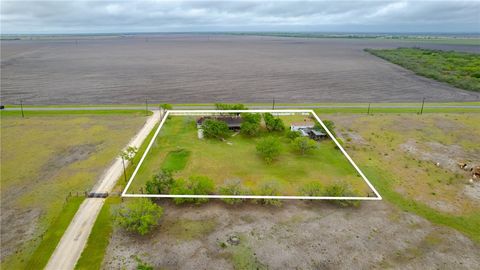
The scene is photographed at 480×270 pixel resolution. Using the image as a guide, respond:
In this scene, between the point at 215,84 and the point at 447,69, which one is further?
the point at 447,69

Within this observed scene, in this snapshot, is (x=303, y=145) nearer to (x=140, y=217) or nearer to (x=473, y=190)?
(x=473, y=190)

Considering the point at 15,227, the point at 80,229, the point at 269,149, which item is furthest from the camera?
the point at 269,149

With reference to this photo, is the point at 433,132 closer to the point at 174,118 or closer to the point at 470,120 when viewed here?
the point at 470,120

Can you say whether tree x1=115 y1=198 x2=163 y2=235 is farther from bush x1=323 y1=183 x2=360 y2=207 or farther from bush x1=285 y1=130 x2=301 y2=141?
bush x1=285 y1=130 x2=301 y2=141

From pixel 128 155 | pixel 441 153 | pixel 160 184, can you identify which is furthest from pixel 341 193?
pixel 128 155

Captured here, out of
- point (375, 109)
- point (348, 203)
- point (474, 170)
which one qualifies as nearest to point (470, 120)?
point (375, 109)

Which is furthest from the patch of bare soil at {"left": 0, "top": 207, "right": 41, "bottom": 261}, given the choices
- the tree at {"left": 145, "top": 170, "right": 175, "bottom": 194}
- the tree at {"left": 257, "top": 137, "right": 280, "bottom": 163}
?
the tree at {"left": 257, "top": 137, "right": 280, "bottom": 163}
